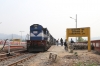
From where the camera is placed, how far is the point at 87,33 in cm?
2805

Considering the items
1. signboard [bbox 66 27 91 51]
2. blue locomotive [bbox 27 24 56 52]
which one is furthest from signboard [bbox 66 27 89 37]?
blue locomotive [bbox 27 24 56 52]

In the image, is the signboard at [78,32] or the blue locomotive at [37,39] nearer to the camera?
the blue locomotive at [37,39]

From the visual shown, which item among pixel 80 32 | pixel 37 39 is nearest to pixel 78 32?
pixel 80 32

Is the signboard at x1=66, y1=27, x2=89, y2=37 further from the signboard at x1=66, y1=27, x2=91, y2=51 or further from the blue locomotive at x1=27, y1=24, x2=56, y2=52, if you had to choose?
the blue locomotive at x1=27, y1=24, x2=56, y2=52

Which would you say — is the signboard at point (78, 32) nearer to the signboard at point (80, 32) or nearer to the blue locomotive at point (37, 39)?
the signboard at point (80, 32)

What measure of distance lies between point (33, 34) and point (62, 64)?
15.1 metres

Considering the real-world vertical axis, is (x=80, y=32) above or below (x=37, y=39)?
above

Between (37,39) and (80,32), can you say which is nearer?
(80,32)

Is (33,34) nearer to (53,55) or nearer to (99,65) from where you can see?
(53,55)

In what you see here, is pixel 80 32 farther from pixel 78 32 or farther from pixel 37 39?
pixel 37 39

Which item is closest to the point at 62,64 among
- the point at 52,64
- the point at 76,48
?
the point at 52,64

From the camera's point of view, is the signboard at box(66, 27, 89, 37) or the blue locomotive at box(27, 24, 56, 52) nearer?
the blue locomotive at box(27, 24, 56, 52)

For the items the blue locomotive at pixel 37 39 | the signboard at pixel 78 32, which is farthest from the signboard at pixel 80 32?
the blue locomotive at pixel 37 39

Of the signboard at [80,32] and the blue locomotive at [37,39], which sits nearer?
the blue locomotive at [37,39]
